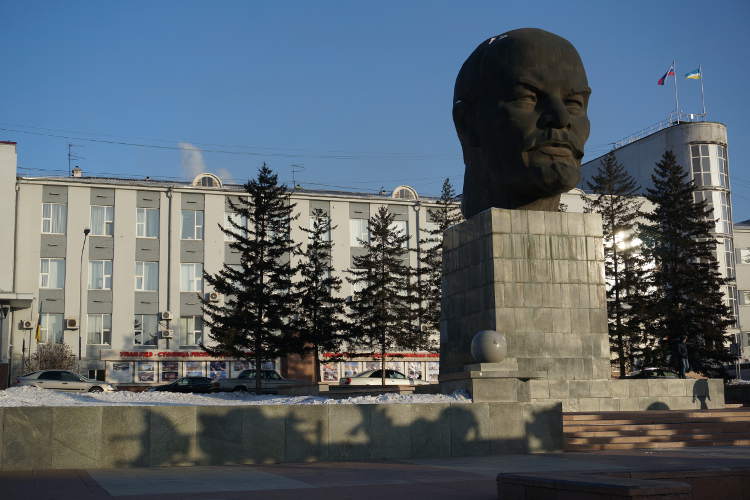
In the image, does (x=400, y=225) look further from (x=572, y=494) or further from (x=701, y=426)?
(x=572, y=494)

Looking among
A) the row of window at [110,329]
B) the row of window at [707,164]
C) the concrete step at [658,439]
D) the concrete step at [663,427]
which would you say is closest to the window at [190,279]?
the row of window at [110,329]

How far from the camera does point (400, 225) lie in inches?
2258

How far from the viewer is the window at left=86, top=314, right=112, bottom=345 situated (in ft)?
163

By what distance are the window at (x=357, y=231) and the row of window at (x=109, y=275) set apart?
10.4 meters

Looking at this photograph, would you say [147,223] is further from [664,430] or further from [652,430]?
[664,430]

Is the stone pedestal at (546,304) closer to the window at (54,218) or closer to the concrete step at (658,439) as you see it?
the concrete step at (658,439)

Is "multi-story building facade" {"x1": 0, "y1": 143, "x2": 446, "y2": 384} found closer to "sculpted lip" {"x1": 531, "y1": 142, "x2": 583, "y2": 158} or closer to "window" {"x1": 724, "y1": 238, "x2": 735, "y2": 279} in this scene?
"window" {"x1": 724, "y1": 238, "x2": 735, "y2": 279}

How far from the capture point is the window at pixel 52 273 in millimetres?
49812

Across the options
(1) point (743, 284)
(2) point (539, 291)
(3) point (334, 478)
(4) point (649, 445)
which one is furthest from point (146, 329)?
(1) point (743, 284)

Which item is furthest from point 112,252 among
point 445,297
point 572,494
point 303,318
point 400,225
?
point 572,494

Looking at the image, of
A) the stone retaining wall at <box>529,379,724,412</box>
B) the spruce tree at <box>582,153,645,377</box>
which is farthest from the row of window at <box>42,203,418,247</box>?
the stone retaining wall at <box>529,379,724,412</box>

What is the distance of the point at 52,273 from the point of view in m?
50.1

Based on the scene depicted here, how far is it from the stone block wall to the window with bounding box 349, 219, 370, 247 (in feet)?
116

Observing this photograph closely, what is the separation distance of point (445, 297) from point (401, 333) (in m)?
23.6
